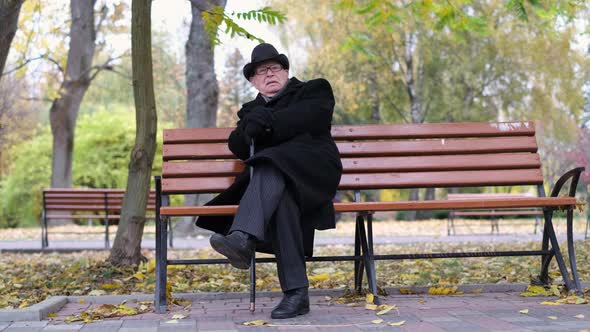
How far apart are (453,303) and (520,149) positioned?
146 cm

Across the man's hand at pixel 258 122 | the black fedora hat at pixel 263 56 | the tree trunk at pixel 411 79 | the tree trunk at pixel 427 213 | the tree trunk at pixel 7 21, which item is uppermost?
the tree trunk at pixel 411 79

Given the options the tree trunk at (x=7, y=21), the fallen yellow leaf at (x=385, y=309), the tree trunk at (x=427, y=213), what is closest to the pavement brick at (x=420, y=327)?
the fallen yellow leaf at (x=385, y=309)

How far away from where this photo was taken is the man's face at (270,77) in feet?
16.6

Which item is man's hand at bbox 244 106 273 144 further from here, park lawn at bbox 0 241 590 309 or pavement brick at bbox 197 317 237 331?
park lawn at bbox 0 241 590 309

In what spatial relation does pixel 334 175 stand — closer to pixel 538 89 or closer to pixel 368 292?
pixel 368 292

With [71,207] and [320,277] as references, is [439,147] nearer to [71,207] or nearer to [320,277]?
[320,277]

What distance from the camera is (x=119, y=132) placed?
25.1 metres

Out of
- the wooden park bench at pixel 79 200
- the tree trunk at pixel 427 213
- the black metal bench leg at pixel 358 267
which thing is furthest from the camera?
the tree trunk at pixel 427 213

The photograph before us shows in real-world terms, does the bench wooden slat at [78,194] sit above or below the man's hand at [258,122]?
below

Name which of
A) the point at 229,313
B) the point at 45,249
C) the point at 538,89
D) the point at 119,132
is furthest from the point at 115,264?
the point at 538,89

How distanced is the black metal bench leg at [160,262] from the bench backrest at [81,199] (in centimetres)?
789

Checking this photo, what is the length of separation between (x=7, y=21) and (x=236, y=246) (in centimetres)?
358

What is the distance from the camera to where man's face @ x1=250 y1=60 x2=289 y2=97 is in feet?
16.6

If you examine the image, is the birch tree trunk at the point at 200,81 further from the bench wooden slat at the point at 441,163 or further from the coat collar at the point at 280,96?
the coat collar at the point at 280,96
